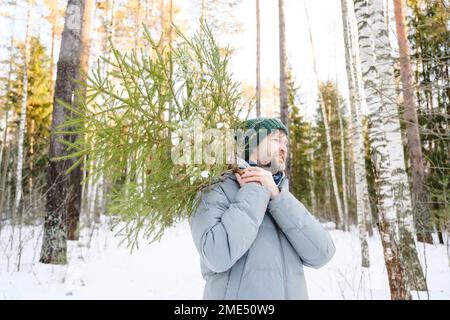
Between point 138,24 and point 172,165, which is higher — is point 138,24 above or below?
above

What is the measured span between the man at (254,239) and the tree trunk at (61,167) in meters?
4.05

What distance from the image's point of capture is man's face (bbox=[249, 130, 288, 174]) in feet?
4.84

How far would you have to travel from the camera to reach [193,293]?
436 centimetres

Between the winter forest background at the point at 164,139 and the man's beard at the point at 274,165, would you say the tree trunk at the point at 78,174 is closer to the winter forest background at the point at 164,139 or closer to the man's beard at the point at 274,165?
the winter forest background at the point at 164,139

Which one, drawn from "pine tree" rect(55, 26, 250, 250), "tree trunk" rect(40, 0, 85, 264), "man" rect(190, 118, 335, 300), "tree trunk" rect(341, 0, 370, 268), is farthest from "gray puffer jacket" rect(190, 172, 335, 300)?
"tree trunk" rect(341, 0, 370, 268)

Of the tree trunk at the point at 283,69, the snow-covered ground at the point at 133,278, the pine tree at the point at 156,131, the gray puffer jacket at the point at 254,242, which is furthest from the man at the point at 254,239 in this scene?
the tree trunk at the point at 283,69

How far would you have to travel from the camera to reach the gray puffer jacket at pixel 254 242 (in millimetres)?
1192

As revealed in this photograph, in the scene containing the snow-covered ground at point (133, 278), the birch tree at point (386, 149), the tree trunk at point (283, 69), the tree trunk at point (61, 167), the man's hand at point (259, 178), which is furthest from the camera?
the tree trunk at point (283, 69)

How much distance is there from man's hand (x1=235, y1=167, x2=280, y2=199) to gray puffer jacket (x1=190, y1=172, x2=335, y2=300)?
0.03 m

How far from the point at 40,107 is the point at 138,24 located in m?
6.50

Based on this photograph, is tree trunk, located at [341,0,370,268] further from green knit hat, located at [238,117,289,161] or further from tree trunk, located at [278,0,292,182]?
green knit hat, located at [238,117,289,161]
